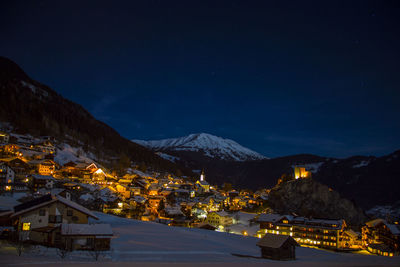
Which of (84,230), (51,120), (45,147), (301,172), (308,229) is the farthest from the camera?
(51,120)

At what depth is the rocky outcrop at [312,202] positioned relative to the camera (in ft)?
256

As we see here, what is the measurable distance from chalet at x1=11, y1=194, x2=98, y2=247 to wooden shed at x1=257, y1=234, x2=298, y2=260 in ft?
52.3

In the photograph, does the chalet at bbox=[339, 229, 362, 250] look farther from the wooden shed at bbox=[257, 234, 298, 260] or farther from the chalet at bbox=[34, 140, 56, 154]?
the chalet at bbox=[34, 140, 56, 154]

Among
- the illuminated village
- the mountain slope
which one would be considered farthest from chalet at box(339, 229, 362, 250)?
the mountain slope

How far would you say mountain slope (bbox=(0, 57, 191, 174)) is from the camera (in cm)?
10443

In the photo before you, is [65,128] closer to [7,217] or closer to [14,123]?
[14,123]

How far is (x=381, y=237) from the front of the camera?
5881 cm

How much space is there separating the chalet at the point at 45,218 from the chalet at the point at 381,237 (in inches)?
2167

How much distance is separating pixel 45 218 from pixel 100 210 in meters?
33.4

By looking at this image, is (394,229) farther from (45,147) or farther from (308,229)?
(45,147)

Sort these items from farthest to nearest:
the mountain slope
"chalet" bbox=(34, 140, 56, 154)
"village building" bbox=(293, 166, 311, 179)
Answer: the mountain slope
"village building" bbox=(293, 166, 311, 179)
"chalet" bbox=(34, 140, 56, 154)

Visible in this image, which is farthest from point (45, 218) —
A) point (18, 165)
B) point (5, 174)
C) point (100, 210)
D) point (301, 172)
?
point (301, 172)

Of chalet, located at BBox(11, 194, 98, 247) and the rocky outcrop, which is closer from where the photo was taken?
chalet, located at BBox(11, 194, 98, 247)

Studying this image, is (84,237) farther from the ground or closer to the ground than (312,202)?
farther from the ground
